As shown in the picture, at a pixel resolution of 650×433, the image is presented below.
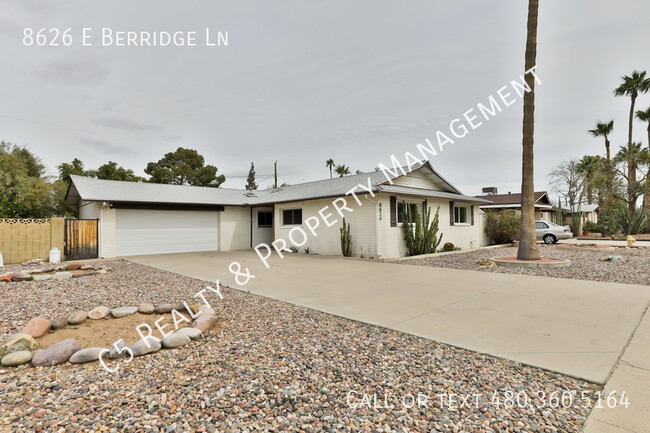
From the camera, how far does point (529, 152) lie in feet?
34.4

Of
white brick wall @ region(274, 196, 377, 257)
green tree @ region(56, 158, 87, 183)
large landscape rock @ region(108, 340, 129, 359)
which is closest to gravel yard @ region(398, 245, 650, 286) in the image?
white brick wall @ region(274, 196, 377, 257)

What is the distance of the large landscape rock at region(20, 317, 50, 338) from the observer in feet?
12.8

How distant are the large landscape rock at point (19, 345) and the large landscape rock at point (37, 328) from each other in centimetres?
35

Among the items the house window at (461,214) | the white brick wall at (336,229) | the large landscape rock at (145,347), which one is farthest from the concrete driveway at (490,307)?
the house window at (461,214)

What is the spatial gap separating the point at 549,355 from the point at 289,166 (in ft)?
103

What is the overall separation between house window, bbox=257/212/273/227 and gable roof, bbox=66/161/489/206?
1059 millimetres

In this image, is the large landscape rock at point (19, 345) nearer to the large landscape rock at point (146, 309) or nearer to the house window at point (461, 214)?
the large landscape rock at point (146, 309)

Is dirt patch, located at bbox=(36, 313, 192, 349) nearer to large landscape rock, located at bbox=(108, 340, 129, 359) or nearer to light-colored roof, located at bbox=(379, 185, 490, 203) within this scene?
large landscape rock, located at bbox=(108, 340, 129, 359)

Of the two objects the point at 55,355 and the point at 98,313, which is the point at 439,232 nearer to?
the point at 98,313

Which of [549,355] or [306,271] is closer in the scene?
[549,355]

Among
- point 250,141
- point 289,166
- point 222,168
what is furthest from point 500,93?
point 222,168

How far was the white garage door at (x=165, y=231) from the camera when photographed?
14.5 meters

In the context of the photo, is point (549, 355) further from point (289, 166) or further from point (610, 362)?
point (289, 166)

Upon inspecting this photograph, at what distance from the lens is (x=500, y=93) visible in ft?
36.9
